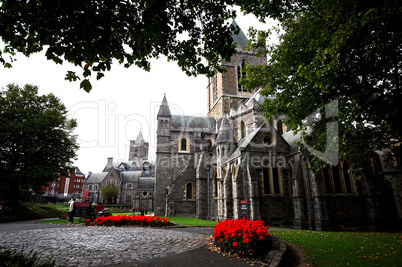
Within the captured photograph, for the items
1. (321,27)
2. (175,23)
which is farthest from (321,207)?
(175,23)

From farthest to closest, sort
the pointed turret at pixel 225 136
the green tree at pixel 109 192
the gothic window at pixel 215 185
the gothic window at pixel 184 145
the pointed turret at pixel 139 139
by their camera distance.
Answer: the pointed turret at pixel 139 139 → the green tree at pixel 109 192 → the gothic window at pixel 184 145 → the gothic window at pixel 215 185 → the pointed turret at pixel 225 136

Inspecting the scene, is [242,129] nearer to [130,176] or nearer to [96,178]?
[130,176]

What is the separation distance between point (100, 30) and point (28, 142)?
2214 cm

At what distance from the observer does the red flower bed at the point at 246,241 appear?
7039 millimetres

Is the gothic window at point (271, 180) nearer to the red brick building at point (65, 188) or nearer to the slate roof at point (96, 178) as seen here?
the slate roof at point (96, 178)

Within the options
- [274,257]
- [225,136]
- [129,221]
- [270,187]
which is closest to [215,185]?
[225,136]

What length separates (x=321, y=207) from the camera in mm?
16156

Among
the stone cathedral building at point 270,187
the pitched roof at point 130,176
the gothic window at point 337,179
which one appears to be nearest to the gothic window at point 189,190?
the stone cathedral building at point 270,187

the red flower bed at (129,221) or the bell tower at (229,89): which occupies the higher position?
the bell tower at (229,89)

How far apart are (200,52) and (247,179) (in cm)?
1487

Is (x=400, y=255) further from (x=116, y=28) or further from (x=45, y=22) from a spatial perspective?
(x=45, y=22)

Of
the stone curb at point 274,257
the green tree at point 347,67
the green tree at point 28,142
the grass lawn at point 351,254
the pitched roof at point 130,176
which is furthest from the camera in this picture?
the pitched roof at point 130,176

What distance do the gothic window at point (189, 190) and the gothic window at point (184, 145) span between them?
5.41 metres

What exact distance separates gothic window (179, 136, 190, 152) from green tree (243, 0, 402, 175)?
22.4 metres
